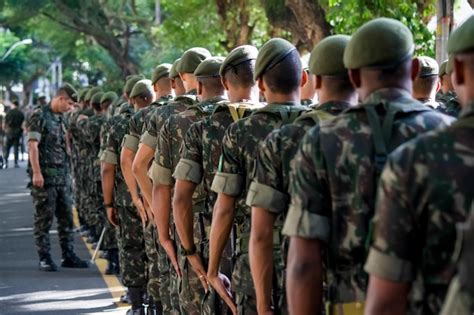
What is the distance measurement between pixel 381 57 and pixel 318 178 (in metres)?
0.44

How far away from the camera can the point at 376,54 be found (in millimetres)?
3762

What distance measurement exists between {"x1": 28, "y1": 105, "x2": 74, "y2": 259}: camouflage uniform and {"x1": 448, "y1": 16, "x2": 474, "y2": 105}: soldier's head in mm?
9703

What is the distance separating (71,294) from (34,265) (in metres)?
2.30

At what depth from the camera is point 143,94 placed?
9.95 m

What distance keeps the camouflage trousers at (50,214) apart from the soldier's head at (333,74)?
340 inches

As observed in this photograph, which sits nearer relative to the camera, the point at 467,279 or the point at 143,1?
the point at 467,279

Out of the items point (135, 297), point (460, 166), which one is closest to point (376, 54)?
point (460, 166)

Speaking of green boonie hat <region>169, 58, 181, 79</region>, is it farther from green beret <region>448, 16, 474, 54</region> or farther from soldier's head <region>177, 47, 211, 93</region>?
green beret <region>448, 16, 474, 54</region>

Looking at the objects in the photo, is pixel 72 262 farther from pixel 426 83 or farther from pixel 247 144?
pixel 247 144

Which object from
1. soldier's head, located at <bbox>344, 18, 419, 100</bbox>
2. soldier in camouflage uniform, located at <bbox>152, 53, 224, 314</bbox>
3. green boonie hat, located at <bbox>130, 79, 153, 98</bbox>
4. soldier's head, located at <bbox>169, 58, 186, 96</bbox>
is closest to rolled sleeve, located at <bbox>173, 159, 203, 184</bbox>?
soldier in camouflage uniform, located at <bbox>152, 53, 224, 314</bbox>

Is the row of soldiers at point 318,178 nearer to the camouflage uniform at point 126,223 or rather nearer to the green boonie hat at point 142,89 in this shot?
the camouflage uniform at point 126,223

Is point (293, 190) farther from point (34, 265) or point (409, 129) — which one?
point (34, 265)

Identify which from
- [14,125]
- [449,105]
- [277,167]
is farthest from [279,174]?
[14,125]

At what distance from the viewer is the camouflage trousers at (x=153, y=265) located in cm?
862
